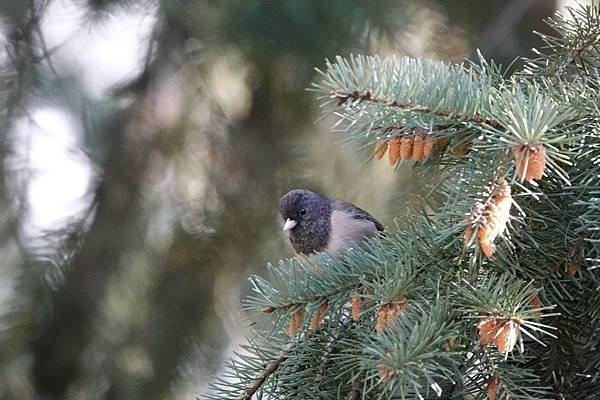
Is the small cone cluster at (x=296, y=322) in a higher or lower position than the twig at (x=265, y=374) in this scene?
higher

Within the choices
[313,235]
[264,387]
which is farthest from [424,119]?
[313,235]

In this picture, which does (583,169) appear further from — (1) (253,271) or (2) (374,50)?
(1) (253,271)

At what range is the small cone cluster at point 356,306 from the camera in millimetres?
912

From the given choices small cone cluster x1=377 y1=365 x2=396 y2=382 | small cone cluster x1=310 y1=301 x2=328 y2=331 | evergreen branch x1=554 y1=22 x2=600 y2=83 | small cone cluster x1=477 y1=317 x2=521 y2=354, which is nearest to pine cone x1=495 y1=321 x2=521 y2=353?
small cone cluster x1=477 y1=317 x2=521 y2=354

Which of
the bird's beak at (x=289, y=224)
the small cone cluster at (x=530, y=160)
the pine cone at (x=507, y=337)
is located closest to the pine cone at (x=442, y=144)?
the small cone cluster at (x=530, y=160)

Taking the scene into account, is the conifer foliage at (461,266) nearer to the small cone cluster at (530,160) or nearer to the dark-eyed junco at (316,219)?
the small cone cluster at (530,160)

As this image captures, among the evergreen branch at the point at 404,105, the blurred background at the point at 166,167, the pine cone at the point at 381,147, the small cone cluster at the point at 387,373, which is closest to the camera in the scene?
the small cone cluster at the point at 387,373

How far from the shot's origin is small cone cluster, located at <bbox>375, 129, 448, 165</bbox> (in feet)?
3.17

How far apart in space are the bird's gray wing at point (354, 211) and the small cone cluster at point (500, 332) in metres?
1.12

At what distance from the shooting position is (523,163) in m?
0.82

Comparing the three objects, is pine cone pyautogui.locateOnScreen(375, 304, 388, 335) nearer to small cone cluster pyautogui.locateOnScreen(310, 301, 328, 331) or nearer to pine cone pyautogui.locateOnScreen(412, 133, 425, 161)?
small cone cluster pyautogui.locateOnScreen(310, 301, 328, 331)

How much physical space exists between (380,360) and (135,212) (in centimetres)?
142

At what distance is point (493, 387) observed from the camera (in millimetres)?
875

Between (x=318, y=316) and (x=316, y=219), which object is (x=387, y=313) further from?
(x=316, y=219)
